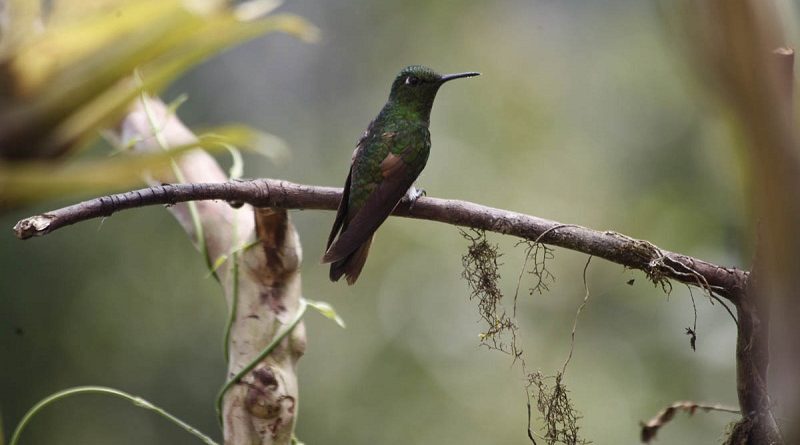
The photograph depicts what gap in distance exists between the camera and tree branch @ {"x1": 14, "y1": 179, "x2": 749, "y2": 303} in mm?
1220

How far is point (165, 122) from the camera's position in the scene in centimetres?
195

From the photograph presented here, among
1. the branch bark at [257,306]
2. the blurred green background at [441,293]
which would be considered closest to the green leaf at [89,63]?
the branch bark at [257,306]

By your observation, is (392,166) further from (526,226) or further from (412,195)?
(526,226)

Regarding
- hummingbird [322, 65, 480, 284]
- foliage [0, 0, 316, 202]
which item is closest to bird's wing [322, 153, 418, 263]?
hummingbird [322, 65, 480, 284]

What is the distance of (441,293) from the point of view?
181 inches

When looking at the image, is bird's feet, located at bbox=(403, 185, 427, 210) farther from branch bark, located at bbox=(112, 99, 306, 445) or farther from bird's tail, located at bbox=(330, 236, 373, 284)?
branch bark, located at bbox=(112, 99, 306, 445)

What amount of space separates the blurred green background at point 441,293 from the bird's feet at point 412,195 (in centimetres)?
215

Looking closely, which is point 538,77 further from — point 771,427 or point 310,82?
point 771,427

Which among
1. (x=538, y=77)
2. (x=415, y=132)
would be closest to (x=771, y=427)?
(x=415, y=132)

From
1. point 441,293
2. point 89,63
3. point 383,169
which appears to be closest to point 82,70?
point 89,63

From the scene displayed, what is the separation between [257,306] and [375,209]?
1.01 feet

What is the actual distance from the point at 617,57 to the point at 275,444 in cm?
439

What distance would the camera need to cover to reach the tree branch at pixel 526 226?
1.22 meters

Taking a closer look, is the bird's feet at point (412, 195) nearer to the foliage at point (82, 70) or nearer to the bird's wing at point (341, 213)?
the bird's wing at point (341, 213)
